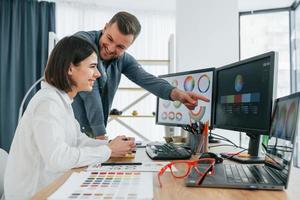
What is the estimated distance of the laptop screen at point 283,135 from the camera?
772 millimetres

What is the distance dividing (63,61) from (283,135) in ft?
2.63

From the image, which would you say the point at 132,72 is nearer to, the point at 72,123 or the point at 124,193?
the point at 72,123

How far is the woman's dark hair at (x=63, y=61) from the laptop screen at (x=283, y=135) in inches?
29.1

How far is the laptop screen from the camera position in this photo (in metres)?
0.77

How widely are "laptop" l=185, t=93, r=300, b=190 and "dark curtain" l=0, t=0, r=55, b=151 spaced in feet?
10.9

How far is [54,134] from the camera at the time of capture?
1006 millimetres

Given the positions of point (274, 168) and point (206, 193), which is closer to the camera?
point (206, 193)

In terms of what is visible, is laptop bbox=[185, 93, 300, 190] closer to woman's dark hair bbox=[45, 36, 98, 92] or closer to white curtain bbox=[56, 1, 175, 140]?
woman's dark hair bbox=[45, 36, 98, 92]

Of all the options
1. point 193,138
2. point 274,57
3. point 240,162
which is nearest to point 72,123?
point 193,138

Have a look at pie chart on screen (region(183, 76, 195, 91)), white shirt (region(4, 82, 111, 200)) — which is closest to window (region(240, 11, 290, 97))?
pie chart on screen (region(183, 76, 195, 91))

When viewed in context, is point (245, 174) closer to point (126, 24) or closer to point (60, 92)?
point (60, 92)

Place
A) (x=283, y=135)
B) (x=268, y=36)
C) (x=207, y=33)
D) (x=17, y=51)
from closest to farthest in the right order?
(x=283, y=135) < (x=207, y=33) < (x=17, y=51) < (x=268, y=36)

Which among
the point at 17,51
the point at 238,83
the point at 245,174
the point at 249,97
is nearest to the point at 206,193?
the point at 245,174

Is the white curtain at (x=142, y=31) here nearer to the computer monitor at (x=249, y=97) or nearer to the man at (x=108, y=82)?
the man at (x=108, y=82)
